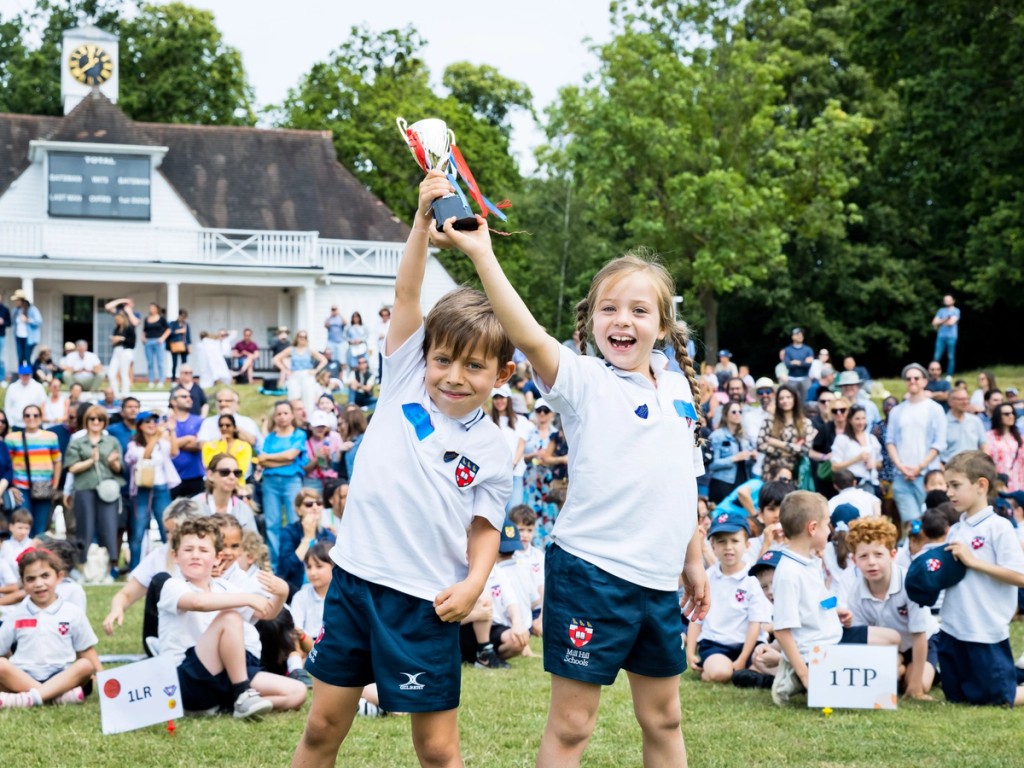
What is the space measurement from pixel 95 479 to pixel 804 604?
29.1ft

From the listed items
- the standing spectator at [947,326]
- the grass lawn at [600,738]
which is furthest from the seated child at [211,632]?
the standing spectator at [947,326]

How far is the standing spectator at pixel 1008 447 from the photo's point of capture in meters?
13.7

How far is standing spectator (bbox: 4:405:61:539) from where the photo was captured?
44.3ft

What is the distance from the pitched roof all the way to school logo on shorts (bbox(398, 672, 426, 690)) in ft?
116

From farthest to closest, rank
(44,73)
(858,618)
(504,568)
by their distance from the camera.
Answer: (44,73), (504,568), (858,618)

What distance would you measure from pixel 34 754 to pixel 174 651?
1116mm

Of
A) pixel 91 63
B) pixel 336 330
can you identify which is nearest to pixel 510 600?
pixel 336 330

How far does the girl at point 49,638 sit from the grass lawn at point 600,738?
0.19m

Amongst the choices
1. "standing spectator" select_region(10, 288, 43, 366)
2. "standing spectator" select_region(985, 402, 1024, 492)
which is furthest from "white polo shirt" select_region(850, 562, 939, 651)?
"standing spectator" select_region(10, 288, 43, 366)

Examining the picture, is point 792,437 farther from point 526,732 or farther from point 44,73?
point 44,73

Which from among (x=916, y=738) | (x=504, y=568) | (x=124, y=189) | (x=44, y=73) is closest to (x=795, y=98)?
(x=124, y=189)

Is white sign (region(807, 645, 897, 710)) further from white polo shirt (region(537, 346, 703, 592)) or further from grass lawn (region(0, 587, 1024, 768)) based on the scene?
white polo shirt (region(537, 346, 703, 592))

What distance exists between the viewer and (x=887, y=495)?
1391 centimetres

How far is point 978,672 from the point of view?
712cm
